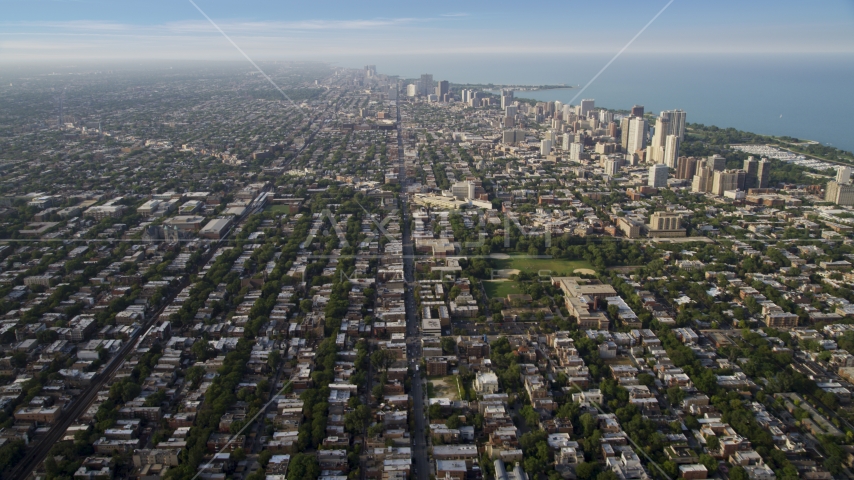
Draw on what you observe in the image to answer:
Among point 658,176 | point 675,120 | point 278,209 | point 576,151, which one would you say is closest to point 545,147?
point 576,151

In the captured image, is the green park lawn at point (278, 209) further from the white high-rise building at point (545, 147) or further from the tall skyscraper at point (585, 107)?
the tall skyscraper at point (585, 107)

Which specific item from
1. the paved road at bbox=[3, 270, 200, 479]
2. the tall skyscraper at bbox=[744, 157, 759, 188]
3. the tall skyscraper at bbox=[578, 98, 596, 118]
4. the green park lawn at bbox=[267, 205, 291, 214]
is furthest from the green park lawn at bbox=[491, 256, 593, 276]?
the tall skyscraper at bbox=[578, 98, 596, 118]

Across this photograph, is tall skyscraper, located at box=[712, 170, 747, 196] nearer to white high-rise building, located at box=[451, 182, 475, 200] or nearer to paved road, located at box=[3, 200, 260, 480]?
white high-rise building, located at box=[451, 182, 475, 200]

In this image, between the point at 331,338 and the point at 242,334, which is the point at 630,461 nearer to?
the point at 331,338

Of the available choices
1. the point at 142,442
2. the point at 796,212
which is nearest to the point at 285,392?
the point at 142,442

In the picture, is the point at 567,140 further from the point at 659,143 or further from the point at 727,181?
the point at 727,181

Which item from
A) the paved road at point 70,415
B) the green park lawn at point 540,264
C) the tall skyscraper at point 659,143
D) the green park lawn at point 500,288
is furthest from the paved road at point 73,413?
the tall skyscraper at point 659,143

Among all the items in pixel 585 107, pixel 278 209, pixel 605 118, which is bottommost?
pixel 278 209
